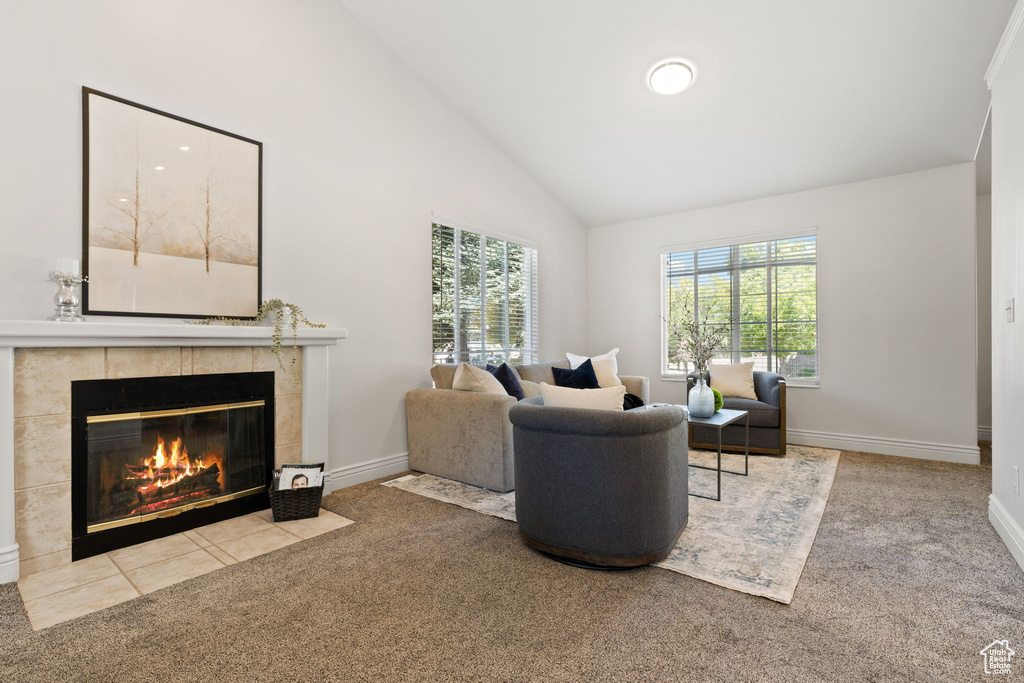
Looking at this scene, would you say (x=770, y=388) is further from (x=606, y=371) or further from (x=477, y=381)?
(x=477, y=381)

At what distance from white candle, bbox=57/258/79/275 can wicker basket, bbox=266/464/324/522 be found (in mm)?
1495

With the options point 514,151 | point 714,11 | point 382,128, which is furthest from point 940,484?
point 382,128

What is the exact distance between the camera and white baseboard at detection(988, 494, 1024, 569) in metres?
2.40

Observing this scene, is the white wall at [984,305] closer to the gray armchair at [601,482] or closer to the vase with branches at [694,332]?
the vase with branches at [694,332]

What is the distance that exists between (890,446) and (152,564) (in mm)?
5678

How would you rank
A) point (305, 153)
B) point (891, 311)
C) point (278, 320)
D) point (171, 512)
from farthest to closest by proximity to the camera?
point (891, 311)
point (305, 153)
point (278, 320)
point (171, 512)

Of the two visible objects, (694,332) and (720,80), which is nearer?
(720,80)

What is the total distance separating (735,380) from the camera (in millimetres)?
4938

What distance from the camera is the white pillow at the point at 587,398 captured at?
2.63 metres

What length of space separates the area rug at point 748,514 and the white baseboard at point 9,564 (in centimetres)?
198

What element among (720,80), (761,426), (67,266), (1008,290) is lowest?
(761,426)

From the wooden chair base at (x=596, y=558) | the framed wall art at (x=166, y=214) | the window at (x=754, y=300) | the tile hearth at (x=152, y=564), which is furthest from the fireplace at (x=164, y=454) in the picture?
the window at (x=754, y=300)

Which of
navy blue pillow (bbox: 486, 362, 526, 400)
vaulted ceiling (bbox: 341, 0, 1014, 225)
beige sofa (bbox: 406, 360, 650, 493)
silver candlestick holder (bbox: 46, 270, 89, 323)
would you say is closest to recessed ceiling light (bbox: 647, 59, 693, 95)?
vaulted ceiling (bbox: 341, 0, 1014, 225)

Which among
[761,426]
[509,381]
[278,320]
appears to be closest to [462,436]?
[509,381]
